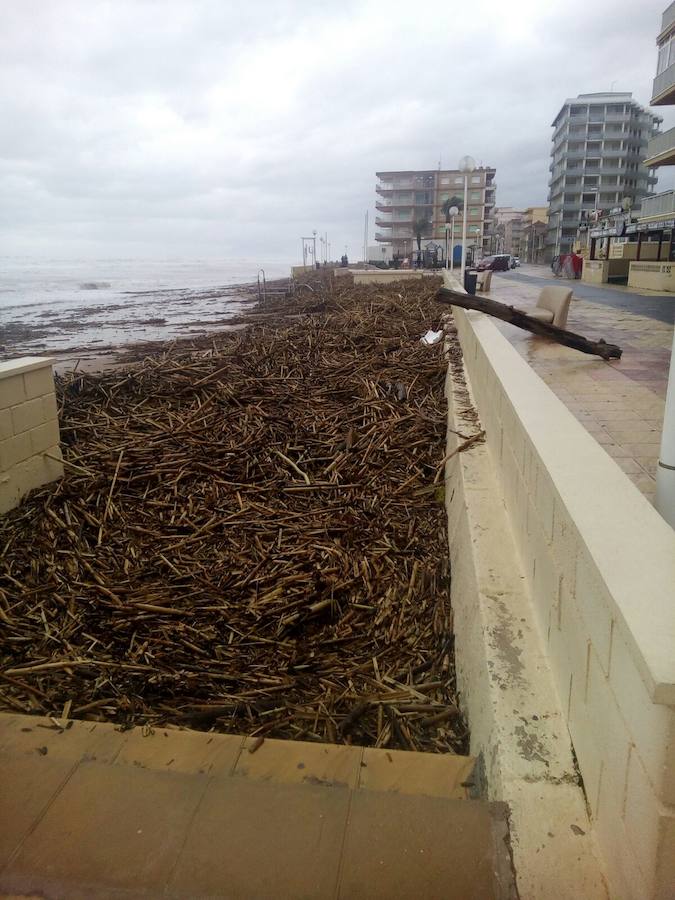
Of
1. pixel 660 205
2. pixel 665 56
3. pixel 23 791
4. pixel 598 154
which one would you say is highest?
pixel 598 154

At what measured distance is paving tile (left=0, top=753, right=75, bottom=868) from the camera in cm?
197

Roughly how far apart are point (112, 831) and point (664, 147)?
90.3 feet

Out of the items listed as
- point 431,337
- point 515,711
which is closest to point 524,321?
point 431,337

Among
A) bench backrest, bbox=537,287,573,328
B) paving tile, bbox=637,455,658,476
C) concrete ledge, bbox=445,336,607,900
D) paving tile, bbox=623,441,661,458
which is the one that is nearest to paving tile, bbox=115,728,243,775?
concrete ledge, bbox=445,336,607,900

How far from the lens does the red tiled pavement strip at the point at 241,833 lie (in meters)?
1.74

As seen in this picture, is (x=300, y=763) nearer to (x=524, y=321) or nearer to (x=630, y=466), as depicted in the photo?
(x=630, y=466)

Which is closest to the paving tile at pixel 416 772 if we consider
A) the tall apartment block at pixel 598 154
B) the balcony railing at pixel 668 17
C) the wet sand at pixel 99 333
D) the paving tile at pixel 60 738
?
the paving tile at pixel 60 738

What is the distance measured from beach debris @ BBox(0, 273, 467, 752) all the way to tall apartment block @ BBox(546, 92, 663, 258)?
9178 cm

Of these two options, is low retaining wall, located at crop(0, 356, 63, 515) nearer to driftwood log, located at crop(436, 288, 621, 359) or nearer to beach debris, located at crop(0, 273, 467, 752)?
Result: beach debris, located at crop(0, 273, 467, 752)

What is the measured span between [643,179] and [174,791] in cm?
11013

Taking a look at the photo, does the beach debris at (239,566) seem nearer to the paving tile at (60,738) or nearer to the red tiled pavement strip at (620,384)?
the paving tile at (60,738)

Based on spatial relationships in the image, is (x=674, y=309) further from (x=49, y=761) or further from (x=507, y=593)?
(x=49, y=761)

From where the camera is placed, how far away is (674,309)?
14477 mm

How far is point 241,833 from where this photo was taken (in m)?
1.92
